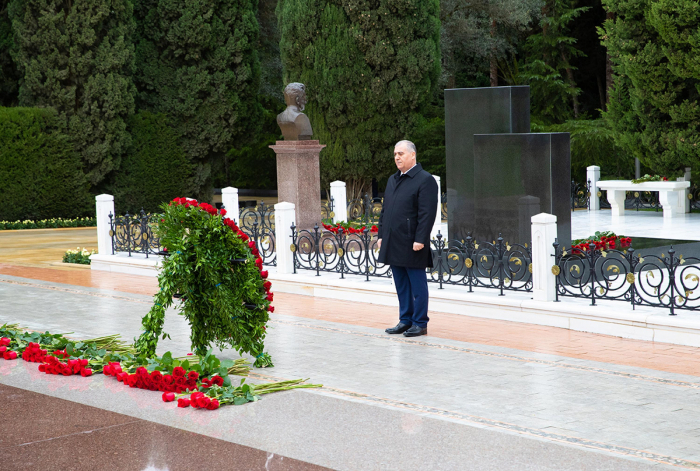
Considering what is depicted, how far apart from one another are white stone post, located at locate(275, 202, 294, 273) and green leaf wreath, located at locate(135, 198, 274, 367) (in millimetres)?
4317

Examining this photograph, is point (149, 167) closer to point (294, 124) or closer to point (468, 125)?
point (294, 124)

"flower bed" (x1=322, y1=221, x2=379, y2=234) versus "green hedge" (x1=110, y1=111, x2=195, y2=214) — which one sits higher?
"green hedge" (x1=110, y1=111, x2=195, y2=214)

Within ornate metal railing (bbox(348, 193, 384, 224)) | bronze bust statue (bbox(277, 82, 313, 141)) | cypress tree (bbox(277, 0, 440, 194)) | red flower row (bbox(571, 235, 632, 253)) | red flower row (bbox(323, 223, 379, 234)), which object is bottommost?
red flower row (bbox(571, 235, 632, 253))

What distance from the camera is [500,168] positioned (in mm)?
10047

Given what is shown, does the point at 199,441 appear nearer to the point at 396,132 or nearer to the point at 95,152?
the point at 396,132

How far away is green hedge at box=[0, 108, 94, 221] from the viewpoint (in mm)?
21188

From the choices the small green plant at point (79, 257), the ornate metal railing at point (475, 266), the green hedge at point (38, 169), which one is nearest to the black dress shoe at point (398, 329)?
the ornate metal railing at point (475, 266)

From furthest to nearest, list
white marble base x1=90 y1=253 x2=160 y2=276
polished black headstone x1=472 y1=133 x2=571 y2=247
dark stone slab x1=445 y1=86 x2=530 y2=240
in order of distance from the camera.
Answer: white marble base x1=90 y1=253 x2=160 y2=276 < dark stone slab x1=445 y1=86 x2=530 y2=240 < polished black headstone x1=472 y1=133 x2=571 y2=247

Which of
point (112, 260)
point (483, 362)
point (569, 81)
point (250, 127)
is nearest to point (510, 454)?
point (483, 362)

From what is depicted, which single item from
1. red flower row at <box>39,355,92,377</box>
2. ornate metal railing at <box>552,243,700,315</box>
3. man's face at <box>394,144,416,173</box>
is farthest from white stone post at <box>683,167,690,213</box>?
red flower row at <box>39,355,92,377</box>

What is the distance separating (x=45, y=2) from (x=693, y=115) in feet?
52.3

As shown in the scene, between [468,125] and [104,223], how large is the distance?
615 centimetres

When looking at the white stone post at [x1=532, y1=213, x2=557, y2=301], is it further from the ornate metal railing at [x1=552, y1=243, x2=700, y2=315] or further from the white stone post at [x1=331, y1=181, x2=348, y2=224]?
the white stone post at [x1=331, y1=181, x2=348, y2=224]

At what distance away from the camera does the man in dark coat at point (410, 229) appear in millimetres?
7422
